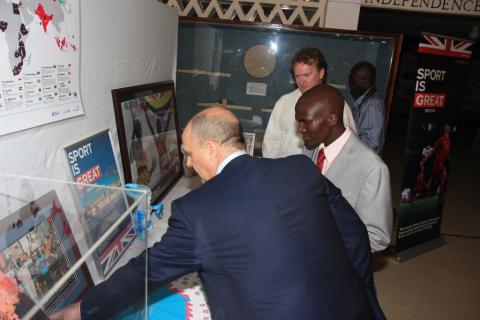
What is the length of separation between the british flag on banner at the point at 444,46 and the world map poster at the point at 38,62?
2076 millimetres

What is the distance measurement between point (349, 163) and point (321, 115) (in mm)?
199

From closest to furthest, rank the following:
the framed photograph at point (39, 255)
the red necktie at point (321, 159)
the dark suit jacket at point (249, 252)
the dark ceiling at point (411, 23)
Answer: the framed photograph at point (39, 255) → the dark suit jacket at point (249, 252) → the red necktie at point (321, 159) → the dark ceiling at point (411, 23)

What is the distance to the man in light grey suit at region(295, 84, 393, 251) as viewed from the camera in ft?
4.04

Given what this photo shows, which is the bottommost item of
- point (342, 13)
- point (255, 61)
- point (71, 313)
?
point (71, 313)

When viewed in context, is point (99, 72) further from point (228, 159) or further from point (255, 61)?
point (255, 61)

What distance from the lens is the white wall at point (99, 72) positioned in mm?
894

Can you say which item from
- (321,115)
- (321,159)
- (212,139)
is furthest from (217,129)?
(321,159)

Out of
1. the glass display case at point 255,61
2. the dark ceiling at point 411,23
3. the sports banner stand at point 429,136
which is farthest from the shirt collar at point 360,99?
the dark ceiling at point 411,23

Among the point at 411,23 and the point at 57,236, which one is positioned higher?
the point at 411,23

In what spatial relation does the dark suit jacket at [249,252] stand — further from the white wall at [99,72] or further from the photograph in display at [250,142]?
the photograph in display at [250,142]

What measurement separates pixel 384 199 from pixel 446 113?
1.71m

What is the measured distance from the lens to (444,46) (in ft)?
7.77

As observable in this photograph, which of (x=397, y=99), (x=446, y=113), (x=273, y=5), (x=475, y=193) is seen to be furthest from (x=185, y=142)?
(x=397, y=99)

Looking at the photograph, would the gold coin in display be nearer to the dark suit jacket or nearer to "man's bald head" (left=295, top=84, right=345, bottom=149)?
"man's bald head" (left=295, top=84, right=345, bottom=149)
